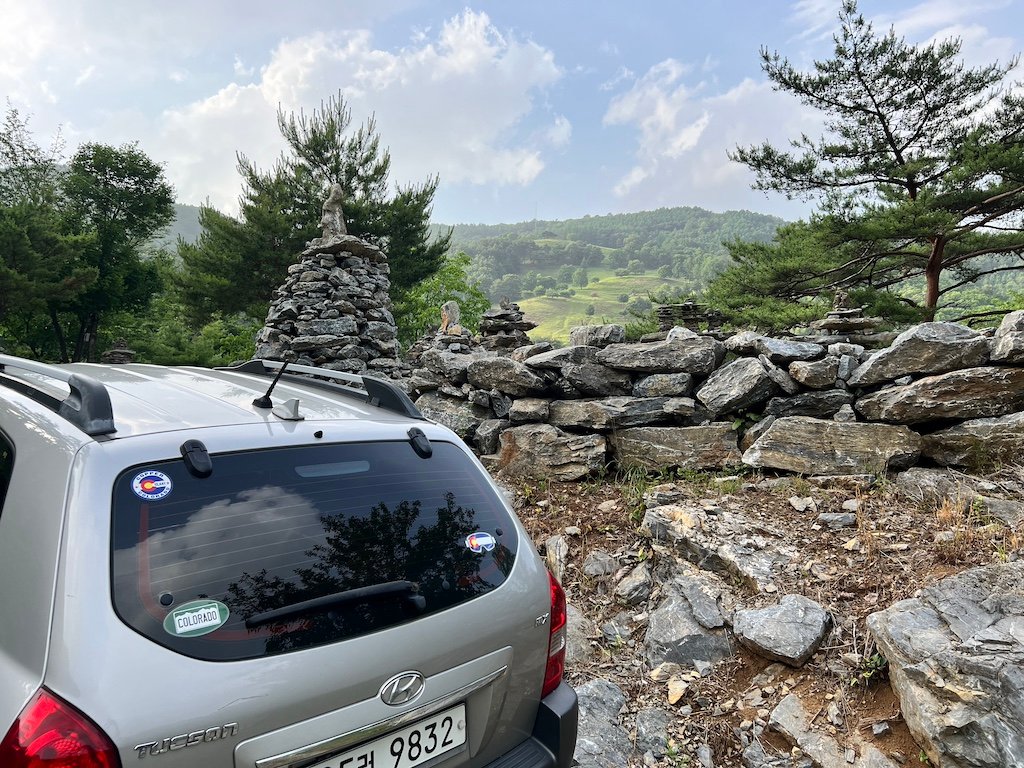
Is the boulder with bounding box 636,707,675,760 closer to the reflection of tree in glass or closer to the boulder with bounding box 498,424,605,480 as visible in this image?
the reflection of tree in glass

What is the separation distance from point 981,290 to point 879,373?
1983 centimetres

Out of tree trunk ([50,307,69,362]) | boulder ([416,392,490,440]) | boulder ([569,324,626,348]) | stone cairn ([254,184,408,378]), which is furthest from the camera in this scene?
tree trunk ([50,307,69,362])

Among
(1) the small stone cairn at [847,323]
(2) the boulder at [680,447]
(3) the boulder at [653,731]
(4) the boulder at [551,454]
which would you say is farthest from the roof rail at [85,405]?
(1) the small stone cairn at [847,323]

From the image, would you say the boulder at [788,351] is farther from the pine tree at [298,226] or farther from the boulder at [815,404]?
the pine tree at [298,226]

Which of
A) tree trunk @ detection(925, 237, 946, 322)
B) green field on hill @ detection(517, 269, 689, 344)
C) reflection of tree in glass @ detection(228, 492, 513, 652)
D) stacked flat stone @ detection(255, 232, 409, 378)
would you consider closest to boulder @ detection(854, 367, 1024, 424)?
reflection of tree in glass @ detection(228, 492, 513, 652)

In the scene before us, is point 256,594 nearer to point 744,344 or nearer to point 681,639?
point 681,639

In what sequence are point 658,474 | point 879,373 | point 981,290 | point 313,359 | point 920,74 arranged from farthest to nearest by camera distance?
point 981,290 → point 920,74 → point 313,359 → point 658,474 → point 879,373

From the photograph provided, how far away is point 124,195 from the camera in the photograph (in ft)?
79.2

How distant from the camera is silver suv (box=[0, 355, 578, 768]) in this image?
47.1 inches

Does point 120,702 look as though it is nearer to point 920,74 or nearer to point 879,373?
point 879,373

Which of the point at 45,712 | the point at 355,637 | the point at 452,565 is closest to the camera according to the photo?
the point at 45,712

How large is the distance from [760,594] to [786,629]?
347 millimetres

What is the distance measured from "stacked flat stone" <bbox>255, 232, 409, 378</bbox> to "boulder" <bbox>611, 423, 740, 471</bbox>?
4.07 m

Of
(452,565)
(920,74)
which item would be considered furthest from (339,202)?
(920,74)
